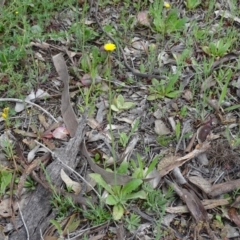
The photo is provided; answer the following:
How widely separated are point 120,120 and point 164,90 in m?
0.27

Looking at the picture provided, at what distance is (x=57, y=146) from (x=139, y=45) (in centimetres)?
84

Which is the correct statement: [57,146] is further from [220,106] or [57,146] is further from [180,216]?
[220,106]

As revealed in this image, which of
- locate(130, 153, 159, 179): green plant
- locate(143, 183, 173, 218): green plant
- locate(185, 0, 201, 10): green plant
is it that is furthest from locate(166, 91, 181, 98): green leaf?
locate(185, 0, 201, 10): green plant

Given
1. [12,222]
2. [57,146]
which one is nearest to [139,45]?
[57,146]

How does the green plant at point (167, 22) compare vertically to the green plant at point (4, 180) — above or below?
above

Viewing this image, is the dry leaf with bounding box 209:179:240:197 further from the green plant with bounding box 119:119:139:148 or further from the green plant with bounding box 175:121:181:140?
the green plant with bounding box 119:119:139:148

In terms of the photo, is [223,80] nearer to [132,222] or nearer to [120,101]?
[120,101]

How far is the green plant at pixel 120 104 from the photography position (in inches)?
84.8

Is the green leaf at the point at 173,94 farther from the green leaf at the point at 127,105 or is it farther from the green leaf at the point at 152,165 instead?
the green leaf at the point at 152,165

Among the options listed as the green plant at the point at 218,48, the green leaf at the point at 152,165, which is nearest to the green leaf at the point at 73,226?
the green leaf at the point at 152,165

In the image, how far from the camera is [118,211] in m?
1.73

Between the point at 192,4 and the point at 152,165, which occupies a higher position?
the point at 192,4

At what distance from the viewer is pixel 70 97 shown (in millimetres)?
2215

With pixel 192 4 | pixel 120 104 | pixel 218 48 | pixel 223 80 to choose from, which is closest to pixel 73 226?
pixel 120 104
